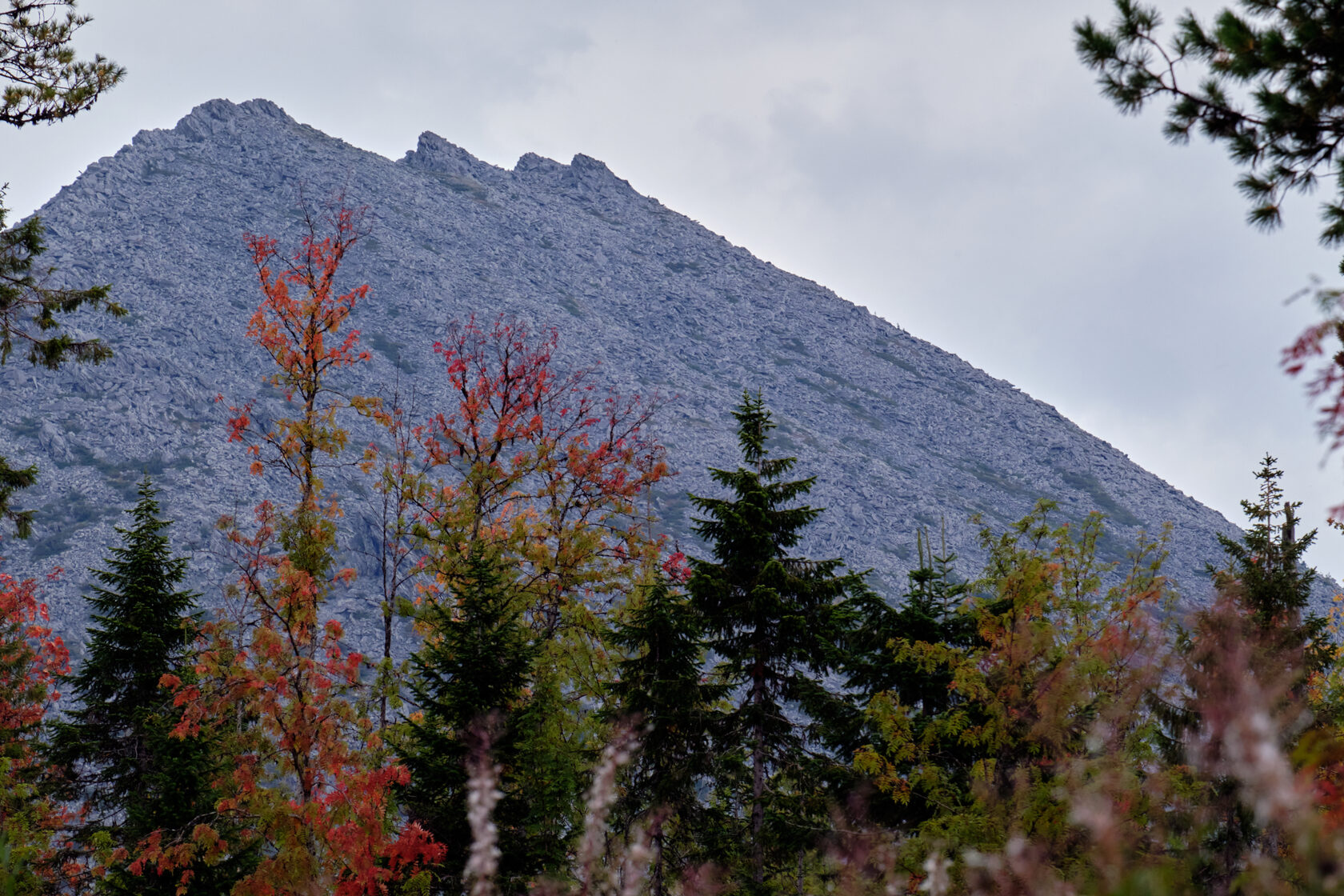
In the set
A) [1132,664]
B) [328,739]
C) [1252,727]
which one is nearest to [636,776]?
[328,739]

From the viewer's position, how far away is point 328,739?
515 inches

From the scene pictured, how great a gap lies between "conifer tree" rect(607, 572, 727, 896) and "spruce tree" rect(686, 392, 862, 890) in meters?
0.51

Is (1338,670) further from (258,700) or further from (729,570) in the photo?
(258,700)

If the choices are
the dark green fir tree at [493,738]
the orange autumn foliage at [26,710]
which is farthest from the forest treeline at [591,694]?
the orange autumn foliage at [26,710]

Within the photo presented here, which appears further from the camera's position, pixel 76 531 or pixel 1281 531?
pixel 76 531

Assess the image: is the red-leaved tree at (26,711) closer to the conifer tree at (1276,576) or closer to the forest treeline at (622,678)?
the forest treeline at (622,678)

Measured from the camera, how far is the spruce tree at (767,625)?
720 inches

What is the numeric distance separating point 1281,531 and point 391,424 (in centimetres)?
1947

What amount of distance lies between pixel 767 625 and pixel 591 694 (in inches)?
142

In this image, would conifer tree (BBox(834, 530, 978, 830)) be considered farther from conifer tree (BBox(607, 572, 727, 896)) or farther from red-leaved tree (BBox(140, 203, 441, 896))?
red-leaved tree (BBox(140, 203, 441, 896))

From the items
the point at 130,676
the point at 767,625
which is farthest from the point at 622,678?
the point at 130,676

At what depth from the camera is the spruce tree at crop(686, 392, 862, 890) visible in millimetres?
18281

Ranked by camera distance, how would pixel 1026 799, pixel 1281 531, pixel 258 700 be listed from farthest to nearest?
pixel 1281 531
pixel 258 700
pixel 1026 799

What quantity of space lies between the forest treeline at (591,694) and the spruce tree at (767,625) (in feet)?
0.21
